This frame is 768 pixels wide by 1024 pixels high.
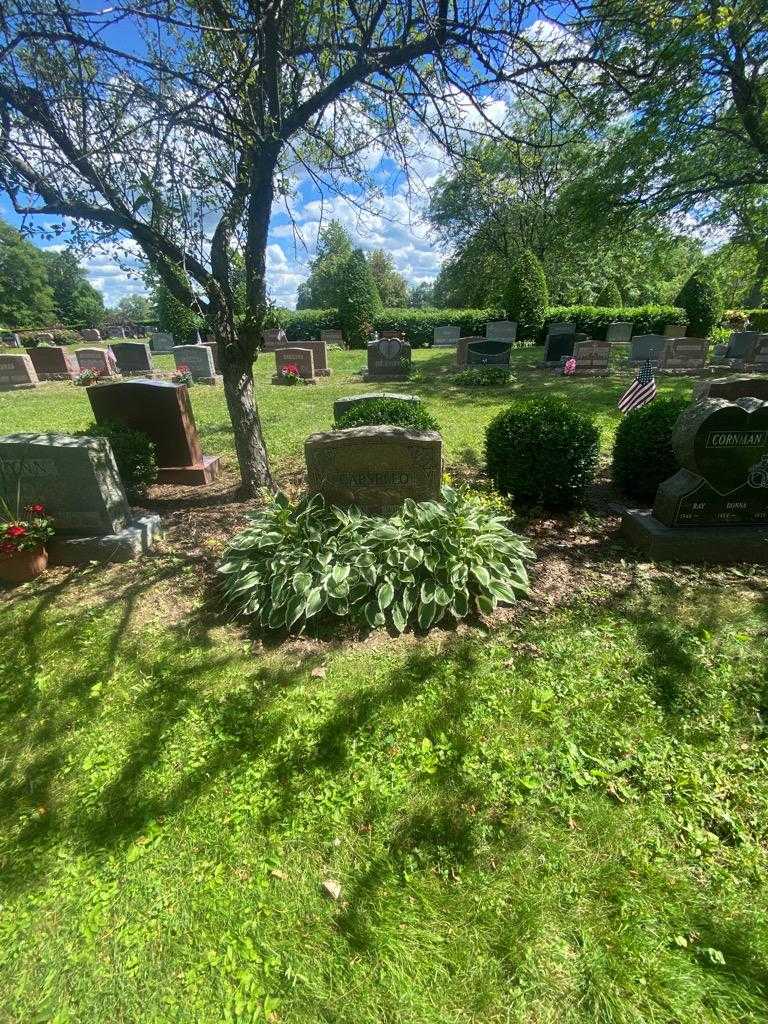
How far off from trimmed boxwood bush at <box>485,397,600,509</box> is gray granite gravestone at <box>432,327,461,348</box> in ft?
76.0

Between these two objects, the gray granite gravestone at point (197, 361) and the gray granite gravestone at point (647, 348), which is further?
the gray granite gravestone at point (197, 361)

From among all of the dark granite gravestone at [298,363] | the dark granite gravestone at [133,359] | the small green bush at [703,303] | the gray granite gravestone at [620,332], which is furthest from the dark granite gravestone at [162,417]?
the small green bush at [703,303]

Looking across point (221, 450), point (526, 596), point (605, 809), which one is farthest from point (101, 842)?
point (221, 450)

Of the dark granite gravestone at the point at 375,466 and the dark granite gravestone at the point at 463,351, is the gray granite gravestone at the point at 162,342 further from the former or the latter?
the dark granite gravestone at the point at 375,466

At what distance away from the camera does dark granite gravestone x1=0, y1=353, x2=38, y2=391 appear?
53.7 feet

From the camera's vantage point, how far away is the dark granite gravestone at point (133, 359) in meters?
18.7

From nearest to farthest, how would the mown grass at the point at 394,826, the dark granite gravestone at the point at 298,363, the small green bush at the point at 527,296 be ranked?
the mown grass at the point at 394,826
the dark granite gravestone at the point at 298,363
the small green bush at the point at 527,296

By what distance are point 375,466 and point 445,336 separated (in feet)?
81.0

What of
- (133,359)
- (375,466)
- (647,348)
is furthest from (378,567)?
(133,359)

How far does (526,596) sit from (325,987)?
9.55 feet

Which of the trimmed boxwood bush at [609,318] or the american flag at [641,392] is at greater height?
the trimmed boxwood bush at [609,318]

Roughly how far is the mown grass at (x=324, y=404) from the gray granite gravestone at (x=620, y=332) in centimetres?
794

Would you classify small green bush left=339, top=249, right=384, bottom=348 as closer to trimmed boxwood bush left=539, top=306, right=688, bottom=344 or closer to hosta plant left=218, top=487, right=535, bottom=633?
trimmed boxwood bush left=539, top=306, right=688, bottom=344

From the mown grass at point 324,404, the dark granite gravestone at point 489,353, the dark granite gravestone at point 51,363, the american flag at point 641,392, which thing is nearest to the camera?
the american flag at point 641,392
